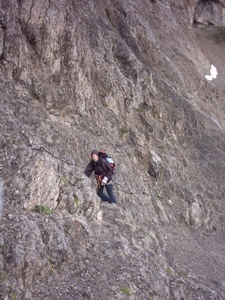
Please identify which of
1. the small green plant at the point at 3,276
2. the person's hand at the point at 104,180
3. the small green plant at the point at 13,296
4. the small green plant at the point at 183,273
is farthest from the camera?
the person's hand at the point at 104,180

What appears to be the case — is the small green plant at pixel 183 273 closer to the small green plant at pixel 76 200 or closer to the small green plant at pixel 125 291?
the small green plant at pixel 125 291

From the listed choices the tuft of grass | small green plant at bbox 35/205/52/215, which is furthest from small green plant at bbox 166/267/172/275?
the tuft of grass

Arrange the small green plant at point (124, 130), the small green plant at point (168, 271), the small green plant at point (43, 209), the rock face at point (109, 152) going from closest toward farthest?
1. the rock face at point (109, 152)
2. the small green plant at point (43, 209)
3. the small green plant at point (168, 271)
4. the small green plant at point (124, 130)

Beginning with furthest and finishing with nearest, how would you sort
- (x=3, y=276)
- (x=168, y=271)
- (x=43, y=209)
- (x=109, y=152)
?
(x=109, y=152), (x=168, y=271), (x=43, y=209), (x=3, y=276)

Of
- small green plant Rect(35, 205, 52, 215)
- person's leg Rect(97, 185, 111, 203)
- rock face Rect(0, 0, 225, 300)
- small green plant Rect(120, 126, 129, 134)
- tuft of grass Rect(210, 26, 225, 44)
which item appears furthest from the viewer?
tuft of grass Rect(210, 26, 225, 44)

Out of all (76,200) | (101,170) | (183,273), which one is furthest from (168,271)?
(101,170)

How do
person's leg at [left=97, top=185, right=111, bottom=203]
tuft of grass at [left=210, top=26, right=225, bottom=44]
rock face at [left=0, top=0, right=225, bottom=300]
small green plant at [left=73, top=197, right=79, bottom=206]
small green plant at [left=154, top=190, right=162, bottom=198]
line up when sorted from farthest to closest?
tuft of grass at [left=210, top=26, right=225, bottom=44] → small green plant at [left=154, top=190, right=162, bottom=198] → person's leg at [left=97, top=185, right=111, bottom=203] → small green plant at [left=73, top=197, right=79, bottom=206] → rock face at [left=0, top=0, right=225, bottom=300]

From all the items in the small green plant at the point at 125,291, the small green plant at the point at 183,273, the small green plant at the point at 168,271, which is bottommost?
the small green plant at the point at 183,273

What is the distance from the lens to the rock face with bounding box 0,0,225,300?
25.1 ft

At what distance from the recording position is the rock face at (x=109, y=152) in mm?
7645

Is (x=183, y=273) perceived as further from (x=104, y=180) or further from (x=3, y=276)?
(x=3, y=276)

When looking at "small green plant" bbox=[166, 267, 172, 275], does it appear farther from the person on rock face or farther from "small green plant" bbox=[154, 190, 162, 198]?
"small green plant" bbox=[154, 190, 162, 198]

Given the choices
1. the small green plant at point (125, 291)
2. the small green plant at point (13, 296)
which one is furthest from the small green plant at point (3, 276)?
the small green plant at point (125, 291)

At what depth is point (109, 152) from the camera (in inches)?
572
